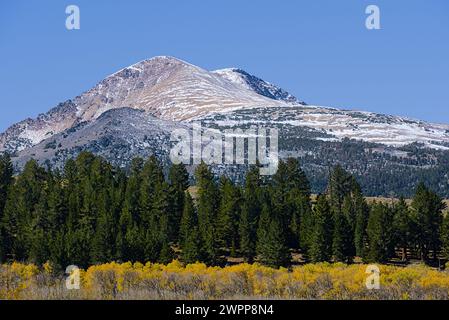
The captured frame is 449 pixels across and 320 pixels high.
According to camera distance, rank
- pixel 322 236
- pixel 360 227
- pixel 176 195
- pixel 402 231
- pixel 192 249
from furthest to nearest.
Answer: pixel 176 195, pixel 402 231, pixel 360 227, pixel 322 236, pixel 192 249

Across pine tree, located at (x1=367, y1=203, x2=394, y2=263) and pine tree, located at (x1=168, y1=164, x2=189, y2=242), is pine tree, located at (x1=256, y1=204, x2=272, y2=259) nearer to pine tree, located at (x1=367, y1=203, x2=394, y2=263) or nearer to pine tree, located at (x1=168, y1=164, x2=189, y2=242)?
pine tree, located at (x1=168, y1=164, x2=189, y2=242)

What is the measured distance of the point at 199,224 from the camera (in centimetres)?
10119

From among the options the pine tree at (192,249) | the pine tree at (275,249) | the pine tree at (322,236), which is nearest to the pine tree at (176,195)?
the pine tree at (192,249)

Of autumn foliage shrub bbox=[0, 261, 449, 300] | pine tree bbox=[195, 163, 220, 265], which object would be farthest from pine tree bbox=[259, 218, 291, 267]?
autumn foliage shrub bbox=[0, 261, 449, 300]

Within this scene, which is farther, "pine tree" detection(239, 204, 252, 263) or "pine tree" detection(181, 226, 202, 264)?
"pine tree" detection(239, 204, 252, 263)

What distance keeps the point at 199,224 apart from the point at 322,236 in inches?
691

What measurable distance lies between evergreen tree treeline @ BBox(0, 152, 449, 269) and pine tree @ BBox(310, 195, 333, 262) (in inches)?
5.5

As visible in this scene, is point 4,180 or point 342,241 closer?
point 342,241

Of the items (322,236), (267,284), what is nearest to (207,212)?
(322,236)

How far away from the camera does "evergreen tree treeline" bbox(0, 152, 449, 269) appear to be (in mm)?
91375

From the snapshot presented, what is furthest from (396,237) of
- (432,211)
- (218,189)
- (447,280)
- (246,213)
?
(447,280)

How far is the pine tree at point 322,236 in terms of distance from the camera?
95250 millimetres

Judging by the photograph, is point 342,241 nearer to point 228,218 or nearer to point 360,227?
point 360,227

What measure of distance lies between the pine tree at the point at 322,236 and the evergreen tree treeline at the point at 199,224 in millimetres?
141
